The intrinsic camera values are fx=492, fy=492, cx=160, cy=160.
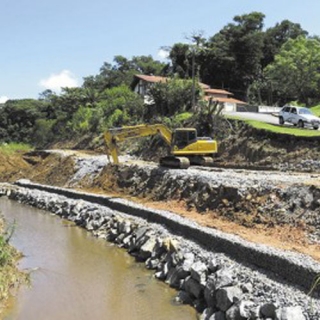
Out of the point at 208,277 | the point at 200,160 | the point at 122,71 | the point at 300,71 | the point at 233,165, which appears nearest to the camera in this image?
the point at 208,277

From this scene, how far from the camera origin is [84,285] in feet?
49.0

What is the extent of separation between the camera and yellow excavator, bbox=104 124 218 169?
2559 cm

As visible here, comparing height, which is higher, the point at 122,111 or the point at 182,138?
the point at 122,111

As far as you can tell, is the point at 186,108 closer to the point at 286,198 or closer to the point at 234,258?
the point at 286,198

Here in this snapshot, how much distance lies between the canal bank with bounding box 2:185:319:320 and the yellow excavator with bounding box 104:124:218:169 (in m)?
5.67

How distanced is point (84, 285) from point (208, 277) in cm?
420

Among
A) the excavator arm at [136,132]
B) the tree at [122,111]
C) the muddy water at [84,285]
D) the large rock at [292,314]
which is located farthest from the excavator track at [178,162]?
the tree at [122,111]

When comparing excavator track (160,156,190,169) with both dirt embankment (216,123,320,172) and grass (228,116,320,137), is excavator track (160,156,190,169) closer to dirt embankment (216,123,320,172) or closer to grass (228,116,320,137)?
dirt embankment (216,123,320,172)

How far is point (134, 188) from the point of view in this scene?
26141 mm

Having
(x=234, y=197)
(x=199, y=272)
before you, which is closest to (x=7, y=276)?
(x=199, y=272)

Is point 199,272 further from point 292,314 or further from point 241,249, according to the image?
point 292,314

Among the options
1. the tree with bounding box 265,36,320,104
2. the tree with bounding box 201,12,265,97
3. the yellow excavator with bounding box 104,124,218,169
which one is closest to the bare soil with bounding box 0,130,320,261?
the yellow excavator with bounding box 104,124,218,169

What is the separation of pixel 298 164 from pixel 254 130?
5.85 meters

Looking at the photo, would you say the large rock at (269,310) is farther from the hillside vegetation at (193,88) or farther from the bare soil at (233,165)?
the hillside vegetation at (193,88)
